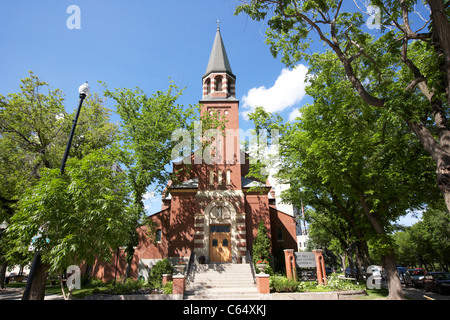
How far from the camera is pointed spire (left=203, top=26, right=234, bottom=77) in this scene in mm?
27391

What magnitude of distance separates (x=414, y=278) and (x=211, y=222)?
925 inches

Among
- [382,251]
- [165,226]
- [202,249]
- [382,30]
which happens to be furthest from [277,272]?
[382,30]

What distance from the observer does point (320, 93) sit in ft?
54.0

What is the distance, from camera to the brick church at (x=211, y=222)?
70.4 ft

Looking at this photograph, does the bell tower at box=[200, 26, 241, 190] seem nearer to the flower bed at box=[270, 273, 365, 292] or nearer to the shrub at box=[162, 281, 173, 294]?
the flower bed at box=[270, 273, 365, 292]

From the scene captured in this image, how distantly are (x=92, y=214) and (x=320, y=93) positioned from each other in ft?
48.9

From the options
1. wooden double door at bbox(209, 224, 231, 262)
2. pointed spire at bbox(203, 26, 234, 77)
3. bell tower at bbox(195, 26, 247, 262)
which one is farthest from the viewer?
pointed spire at bbox(203, 26, 234, 77)

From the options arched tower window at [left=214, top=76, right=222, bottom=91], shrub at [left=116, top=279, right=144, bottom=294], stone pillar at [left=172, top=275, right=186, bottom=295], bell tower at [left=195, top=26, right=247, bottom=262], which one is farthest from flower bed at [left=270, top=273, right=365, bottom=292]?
arched tower window at [left=214, top=76, right=222, bottom=91]

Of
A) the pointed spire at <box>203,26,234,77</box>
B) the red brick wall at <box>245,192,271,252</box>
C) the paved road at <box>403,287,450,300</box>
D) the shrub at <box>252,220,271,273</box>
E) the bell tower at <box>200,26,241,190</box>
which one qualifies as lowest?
the paved road at <box>403,287,450,300</box>

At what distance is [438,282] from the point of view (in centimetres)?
2038

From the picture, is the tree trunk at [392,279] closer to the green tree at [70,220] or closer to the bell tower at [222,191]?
the bell tower at [222,191]

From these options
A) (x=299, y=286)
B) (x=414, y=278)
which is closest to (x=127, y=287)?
(x=299, y=286)

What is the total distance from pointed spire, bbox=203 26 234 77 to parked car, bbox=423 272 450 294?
27099 millimetres

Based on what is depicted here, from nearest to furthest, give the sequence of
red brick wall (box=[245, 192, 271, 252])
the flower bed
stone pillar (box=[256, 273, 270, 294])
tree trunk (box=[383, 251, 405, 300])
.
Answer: tree trunk (box=[383, 251, 405, 300]) → stone pillar (box=[256, 273, 270, 294]) → the flower bed → red brick wall (box=[245, 192, 271, 252])
